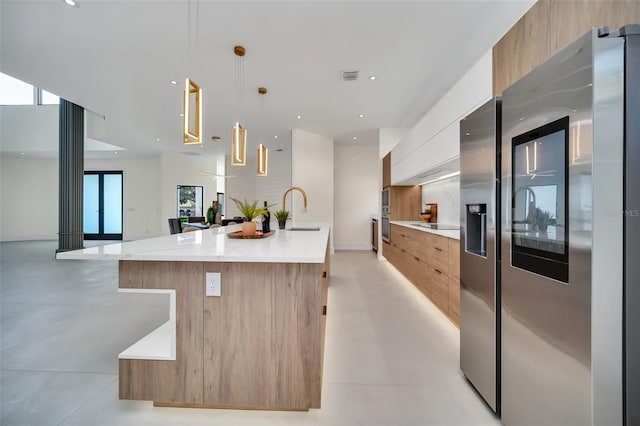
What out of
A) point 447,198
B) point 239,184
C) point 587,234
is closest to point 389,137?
point 447,198

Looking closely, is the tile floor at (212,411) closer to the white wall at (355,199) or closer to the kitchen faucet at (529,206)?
the kitchen faucet at (529,206)

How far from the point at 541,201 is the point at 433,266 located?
6.66 feet

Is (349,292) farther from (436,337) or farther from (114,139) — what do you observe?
(114,139)

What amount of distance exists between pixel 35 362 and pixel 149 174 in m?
9.35

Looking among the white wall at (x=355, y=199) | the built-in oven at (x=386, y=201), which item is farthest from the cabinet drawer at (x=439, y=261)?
the white wall at (x=355, y=199)

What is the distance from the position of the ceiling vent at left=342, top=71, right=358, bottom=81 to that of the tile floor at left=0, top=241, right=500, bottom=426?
3.01 meters

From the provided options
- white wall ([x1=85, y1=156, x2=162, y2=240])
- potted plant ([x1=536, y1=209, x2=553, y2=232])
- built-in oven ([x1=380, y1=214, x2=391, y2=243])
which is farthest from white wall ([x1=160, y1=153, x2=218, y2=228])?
potted plant ([x1=536, y1=209, x2=553, y2=232])

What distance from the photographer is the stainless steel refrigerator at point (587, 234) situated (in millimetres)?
947

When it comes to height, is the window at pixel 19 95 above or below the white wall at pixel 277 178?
above

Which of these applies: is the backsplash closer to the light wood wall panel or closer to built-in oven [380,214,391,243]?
built-in oven [380,214,391,243]

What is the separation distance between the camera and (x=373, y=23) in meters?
2.81

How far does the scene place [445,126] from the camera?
120 inches

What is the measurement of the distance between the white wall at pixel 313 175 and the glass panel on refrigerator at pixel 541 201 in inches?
217

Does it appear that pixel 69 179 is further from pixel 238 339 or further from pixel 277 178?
pixel 238 339
